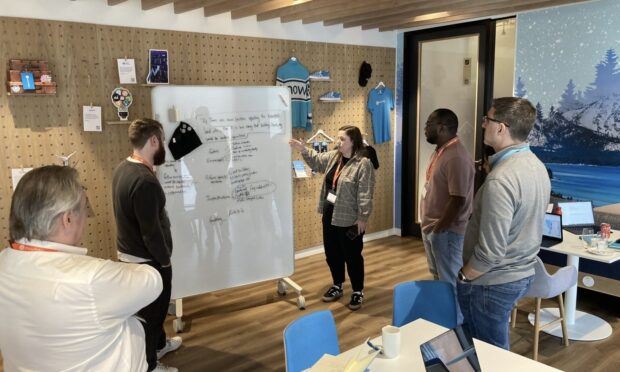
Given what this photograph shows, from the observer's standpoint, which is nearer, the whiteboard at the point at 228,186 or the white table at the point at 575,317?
the white table at the point at 575,317

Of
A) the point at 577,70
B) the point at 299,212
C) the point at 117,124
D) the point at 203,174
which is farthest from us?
the point at 299,212

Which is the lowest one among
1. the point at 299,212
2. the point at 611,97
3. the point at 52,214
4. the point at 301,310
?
the point at 301,310

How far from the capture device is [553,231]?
358 centimetres

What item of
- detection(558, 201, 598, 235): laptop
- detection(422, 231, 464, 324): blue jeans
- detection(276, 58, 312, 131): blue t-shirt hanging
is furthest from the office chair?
detection(276, 58, 312, 131): blue t-shirt hanging

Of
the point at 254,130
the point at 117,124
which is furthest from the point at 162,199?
the point at 117,124

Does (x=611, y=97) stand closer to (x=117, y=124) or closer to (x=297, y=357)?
(x=297, y=357)

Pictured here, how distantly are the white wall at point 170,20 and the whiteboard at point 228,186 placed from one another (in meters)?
1.05

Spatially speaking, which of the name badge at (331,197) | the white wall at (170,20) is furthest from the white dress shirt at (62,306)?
the white wall at (170,20)

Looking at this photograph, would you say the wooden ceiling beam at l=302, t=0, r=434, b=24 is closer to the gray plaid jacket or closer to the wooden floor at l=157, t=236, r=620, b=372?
the gray plaid jacket

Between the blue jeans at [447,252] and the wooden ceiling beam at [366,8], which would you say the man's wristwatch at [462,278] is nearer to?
the blue jeans at [447,252]

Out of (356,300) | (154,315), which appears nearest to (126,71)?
(154,315)

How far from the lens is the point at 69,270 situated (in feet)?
4.28

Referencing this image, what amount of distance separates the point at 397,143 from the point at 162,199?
4095mm

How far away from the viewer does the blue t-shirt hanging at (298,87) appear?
5027 mm
